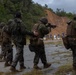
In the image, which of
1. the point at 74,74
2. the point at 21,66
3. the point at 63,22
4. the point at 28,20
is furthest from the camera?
the point at 63,22

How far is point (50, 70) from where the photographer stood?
14.0 metres

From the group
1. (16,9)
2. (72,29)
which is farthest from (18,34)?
(16,9)

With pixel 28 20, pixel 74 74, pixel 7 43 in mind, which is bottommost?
pixel 74 74

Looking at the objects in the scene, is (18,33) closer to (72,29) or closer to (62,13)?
(72,29)

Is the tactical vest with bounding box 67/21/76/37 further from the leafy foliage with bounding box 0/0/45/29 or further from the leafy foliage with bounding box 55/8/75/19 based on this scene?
the leafy foliage with bounding box 55/8/75/19

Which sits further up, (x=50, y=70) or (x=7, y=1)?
(x=7, y=1)

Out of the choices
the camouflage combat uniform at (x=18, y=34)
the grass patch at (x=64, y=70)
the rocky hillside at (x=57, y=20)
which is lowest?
the grass patch at (x=64, y=70)

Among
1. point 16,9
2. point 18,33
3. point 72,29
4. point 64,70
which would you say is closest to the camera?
point 72,29

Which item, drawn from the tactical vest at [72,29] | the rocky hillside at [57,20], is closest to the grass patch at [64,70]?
the tactical vest at [72,29]

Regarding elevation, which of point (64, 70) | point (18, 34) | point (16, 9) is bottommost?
point (64, 70)

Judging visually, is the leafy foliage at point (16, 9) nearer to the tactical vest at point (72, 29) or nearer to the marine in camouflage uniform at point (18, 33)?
the marine in camouflage uniform at point (18, 33)

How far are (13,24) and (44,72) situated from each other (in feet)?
6.78

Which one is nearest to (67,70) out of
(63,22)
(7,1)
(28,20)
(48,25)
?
(48,25)

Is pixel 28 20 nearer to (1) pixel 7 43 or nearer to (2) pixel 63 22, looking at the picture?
(2) pixel 63 22
